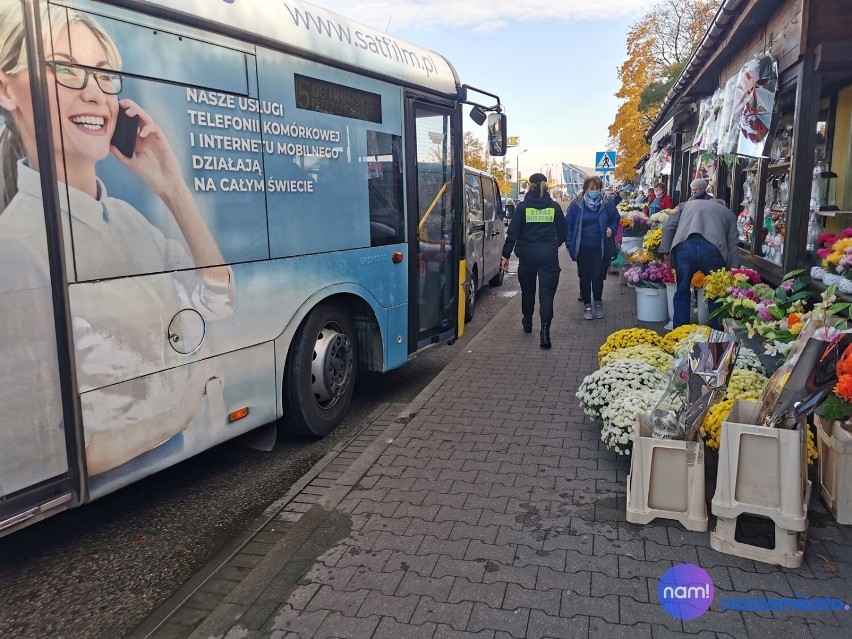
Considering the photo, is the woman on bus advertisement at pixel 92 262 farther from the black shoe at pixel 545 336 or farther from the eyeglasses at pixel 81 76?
the black shoe at pixel 545 336

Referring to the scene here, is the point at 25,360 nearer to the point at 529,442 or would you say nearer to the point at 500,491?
the point at 500,491

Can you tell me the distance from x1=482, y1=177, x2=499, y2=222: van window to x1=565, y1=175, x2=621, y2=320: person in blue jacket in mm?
2225

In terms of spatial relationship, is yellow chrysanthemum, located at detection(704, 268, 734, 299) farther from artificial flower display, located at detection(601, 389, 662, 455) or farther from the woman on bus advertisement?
the woman on bus advertisement

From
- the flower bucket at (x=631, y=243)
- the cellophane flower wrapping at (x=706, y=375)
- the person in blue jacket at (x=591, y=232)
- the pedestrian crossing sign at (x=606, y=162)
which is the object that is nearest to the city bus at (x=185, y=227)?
the cellophane flower wrapping at (x=706, y=375)

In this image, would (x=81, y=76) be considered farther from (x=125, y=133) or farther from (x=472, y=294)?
(x=472, y=294)

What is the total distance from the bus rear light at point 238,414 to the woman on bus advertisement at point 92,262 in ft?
0.76

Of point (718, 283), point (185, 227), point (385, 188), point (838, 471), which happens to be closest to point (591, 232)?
point (718, 283)

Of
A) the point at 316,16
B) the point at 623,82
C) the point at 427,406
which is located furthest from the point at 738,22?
the point at 623,82

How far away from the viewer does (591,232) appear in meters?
9.91

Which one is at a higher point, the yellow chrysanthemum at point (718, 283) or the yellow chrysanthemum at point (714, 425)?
the yellow chrysanthemum at point (718, 283)

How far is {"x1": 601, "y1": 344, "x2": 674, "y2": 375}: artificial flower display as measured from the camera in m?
5.59

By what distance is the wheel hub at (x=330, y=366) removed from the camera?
17.3 ft

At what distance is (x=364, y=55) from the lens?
214 inches

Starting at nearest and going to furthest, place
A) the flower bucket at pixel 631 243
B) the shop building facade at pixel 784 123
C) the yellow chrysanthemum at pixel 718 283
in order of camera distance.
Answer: the shop building facade at pixel 784 123 → the yellow chrysanthemum at pixel 718 283 → the flower bucket at pixel 631 243
